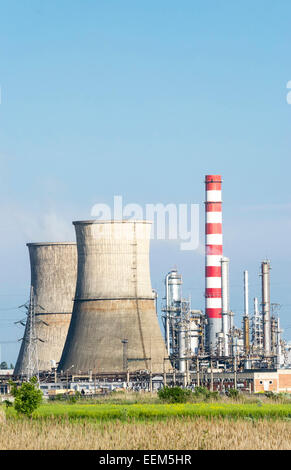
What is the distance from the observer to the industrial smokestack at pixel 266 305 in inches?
2158

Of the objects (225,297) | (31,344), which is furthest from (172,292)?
(31,344)

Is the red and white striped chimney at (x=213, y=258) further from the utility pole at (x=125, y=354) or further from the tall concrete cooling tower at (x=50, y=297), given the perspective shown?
the tall concrete cooling tower at (x=50, y=297)

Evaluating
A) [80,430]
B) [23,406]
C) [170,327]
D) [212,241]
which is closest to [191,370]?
[170,327]

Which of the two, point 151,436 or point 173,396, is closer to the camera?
point 151,436

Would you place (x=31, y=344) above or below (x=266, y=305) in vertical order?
below

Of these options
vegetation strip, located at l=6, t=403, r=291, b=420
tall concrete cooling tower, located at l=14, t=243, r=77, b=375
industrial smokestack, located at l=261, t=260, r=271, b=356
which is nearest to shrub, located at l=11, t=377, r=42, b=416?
vegetation strip, located at l=6, t=403, r=291, b=420

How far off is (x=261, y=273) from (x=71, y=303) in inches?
406

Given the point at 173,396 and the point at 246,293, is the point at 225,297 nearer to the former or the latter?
the point at 246,293

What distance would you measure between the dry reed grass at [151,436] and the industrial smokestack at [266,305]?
3293 centimetres

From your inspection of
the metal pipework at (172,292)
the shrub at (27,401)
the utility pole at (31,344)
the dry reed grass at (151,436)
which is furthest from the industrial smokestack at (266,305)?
the dry reed grass at (151,436)

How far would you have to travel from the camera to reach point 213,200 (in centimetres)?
5466

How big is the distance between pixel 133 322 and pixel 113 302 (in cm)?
137

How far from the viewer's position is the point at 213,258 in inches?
2147

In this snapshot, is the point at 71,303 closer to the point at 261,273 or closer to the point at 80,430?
the point at 261,273
